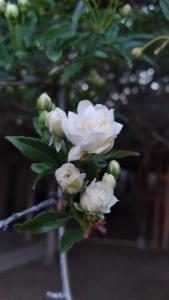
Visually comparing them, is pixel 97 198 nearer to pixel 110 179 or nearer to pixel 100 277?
pixel 110 179

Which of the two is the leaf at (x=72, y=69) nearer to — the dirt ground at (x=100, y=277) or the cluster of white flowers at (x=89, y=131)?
the cluster of white flowers at (x=89, y=131)

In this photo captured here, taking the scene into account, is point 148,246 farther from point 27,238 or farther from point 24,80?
point 24,80

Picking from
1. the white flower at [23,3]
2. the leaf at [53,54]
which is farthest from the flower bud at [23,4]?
the leaf at [53,54]

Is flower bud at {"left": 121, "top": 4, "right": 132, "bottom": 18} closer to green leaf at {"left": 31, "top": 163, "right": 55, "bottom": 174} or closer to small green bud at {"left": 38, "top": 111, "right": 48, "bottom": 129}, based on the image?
small green bud at {"left": 38, "top": 111, "right": 48, "bottom": 129}

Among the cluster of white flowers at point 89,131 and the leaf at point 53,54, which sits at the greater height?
the leaf at point 53,54

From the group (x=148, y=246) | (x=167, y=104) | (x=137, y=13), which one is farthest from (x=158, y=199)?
(x=137, y=13)
